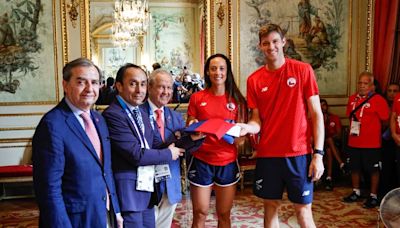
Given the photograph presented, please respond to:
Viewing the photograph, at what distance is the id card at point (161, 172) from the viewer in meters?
2.30

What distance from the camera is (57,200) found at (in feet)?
5.52

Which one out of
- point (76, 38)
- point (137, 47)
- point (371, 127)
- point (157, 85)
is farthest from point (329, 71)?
point (157, 85)

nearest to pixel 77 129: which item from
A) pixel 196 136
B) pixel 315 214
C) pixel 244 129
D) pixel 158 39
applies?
pixel 196 136

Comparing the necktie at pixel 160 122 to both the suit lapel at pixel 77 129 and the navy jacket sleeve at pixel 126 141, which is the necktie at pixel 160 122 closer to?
the navy jacket sleeve at pixel 126 141

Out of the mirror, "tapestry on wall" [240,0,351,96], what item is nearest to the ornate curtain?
"tapestry on wall" [240,0,351,96]

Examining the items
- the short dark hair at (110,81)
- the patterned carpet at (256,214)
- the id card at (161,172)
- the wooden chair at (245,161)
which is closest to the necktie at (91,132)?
the id card at (161,172)

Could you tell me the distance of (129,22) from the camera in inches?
203

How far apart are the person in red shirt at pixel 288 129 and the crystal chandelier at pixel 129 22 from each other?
10.1 ft

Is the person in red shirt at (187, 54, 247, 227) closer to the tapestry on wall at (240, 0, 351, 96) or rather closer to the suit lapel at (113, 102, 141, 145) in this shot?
the suit lapel at (113, 102, 141, 145)

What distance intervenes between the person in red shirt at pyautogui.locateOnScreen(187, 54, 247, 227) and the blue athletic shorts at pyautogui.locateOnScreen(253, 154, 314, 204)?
0.93 ft

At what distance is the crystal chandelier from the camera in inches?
201

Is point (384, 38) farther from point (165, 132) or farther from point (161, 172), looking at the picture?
point (161, 172)

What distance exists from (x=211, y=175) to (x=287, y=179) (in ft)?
1.73

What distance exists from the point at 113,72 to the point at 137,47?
0.47 meters
